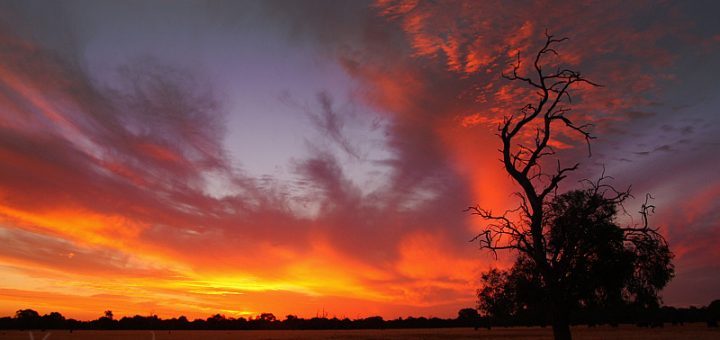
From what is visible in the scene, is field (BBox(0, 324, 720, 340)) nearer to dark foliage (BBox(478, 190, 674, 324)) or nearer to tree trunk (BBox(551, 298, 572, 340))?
dark foliage (BBox(478, 190, 674, 324))

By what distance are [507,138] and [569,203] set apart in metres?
15.0

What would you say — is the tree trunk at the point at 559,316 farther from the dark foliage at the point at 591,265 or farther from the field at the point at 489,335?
the field at the point at 489,335

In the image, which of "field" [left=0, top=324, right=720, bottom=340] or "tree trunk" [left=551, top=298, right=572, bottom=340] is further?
"field" [left=0, top=324, right=720, bottom=340]

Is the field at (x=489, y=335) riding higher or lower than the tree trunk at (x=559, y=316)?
lower

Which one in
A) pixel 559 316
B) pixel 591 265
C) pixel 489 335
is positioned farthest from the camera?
pixel 489 335

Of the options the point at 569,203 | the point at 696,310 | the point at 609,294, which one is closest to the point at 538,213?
the point at 609,294

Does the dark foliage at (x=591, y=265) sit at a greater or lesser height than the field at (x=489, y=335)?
greater

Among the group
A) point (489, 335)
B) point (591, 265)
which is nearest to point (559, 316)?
point (591, 265)

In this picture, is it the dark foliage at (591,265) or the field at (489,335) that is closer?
the dark foliage at (591,265)

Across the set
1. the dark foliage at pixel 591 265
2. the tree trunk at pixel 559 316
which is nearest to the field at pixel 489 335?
the dark foliage at pixel 591 265

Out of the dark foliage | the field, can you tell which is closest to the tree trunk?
the dark foliage

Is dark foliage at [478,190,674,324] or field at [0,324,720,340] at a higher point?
dark foliage at [478,190,674,324]

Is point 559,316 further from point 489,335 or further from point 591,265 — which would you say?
point 489,335

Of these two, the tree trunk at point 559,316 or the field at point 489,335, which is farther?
the field at point 489,335
